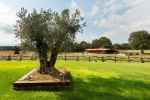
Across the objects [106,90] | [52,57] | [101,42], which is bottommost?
[106,90]

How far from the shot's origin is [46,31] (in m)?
22.7

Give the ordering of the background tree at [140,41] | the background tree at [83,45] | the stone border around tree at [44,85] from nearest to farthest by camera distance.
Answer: the stone border around tree at [44,85] < the background tree at [83,45] < the background tree at [140,41]

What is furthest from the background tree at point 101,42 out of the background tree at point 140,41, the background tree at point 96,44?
the background tree at point 140,41

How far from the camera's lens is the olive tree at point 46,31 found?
72.5 feet

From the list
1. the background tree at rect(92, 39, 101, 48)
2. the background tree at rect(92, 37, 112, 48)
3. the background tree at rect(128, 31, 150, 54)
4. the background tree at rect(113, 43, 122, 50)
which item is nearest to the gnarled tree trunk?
the background tree at rect(128, 31, 150, 54)

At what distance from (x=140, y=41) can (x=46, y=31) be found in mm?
96864

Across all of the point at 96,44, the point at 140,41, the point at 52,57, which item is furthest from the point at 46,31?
the point at 96,44

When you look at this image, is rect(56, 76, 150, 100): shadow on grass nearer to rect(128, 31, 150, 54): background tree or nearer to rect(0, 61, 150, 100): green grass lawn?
rect(0, 61, 150, 100): green grass lawn

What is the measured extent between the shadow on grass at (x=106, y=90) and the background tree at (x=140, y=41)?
94.5 m

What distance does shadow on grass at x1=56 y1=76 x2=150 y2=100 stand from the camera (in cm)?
1799

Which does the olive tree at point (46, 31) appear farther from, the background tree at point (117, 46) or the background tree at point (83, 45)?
the background tree at point (117, 46)

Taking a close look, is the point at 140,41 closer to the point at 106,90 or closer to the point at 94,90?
the point at 106,90

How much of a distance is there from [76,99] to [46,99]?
1.75 meters

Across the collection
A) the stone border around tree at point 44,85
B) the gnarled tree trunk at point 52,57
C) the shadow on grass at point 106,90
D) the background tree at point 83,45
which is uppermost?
the background tree at point 83,45
